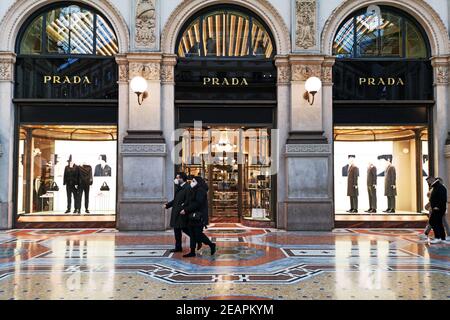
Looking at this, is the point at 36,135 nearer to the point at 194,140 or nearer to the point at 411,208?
the point at 194,140

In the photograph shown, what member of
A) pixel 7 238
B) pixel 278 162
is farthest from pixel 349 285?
pixel 7 238

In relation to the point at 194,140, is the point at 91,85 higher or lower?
higher

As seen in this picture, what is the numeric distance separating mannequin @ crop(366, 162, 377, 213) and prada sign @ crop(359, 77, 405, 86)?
8.48 ft

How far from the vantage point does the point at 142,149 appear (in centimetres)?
1222

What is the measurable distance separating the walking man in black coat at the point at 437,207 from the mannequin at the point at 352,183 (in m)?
3.24

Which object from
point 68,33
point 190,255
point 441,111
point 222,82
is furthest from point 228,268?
point 68,33

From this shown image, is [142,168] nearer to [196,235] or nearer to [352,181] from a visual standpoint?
[196,235]

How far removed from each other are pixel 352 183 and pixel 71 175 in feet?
29.4

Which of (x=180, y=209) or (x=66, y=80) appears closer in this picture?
(x=180, y=209)

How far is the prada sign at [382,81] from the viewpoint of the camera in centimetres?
1303

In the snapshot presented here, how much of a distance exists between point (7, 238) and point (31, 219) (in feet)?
6.80

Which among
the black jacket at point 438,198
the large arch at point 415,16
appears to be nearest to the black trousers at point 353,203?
the black jacket at point 438,198

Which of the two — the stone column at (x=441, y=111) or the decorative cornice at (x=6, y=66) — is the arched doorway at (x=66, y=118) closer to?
the decorative cornice at (x=6, y=66)

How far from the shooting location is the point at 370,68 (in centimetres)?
1305
